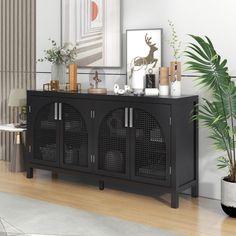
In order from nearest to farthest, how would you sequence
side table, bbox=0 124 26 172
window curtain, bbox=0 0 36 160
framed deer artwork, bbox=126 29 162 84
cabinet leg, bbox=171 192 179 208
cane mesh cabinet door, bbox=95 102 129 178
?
1. cabinet leg, bbox=171 192 179 208
2. cane mesh cabinet door, bbox=95 102 129 178
3. framed deer artwork, bbox=126 29 162 84
4. side table, bbox=0 124 26 172
5. window curtain, bbox=0 0 36 160

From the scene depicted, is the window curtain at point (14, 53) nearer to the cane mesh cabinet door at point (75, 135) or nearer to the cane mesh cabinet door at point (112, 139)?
the cane mesh cabinet door at point (75, 135)

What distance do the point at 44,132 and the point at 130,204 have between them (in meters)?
1.33

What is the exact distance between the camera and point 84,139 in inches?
197

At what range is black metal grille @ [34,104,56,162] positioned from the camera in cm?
526

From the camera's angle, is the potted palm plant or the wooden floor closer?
the wooden floor

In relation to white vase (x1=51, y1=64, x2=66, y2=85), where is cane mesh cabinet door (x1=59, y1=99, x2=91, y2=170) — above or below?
below

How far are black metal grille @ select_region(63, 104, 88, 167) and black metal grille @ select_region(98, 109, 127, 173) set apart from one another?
0.66 feet

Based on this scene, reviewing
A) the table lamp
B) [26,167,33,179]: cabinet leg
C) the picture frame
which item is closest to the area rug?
[26,167,33,179]: cabinet leg

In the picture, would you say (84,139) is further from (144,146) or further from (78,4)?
(78,4)

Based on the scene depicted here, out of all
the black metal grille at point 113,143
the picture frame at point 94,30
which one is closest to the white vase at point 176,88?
the black metal grille at point 113,143

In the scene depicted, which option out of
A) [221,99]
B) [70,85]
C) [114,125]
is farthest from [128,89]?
[221,99]

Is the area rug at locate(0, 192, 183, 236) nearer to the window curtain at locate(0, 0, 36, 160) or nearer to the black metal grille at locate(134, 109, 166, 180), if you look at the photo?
the black metal grille at locate(134, 109, 166, 180)

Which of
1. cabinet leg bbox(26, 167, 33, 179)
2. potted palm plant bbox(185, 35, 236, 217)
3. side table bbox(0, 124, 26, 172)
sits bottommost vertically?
cabinet leg bbox(26, 167, 33, 179)

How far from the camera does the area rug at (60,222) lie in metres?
3.77
